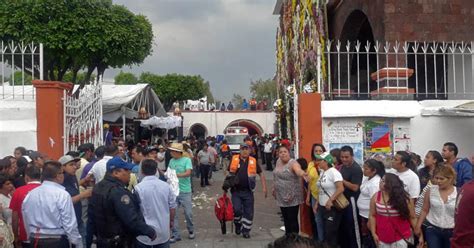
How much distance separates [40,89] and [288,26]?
17.2 metres

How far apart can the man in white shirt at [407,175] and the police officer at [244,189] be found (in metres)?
3.13

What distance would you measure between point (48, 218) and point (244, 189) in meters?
4.84

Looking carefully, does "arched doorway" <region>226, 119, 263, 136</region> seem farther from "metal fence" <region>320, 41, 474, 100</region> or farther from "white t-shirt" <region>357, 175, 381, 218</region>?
"white t-shirt" <region>357, 175, 381, 218</region>

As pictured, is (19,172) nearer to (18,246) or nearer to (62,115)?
(18,246)

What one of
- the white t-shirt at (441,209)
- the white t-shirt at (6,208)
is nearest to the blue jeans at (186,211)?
the white t-shirt at (6,208)

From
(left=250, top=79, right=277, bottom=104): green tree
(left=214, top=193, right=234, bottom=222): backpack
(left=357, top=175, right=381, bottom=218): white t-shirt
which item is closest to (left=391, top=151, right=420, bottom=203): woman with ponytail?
(left=357, top=175, right=381, bottom=218): white t-shirt

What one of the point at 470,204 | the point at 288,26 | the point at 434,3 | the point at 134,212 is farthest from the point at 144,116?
the point at 470,204

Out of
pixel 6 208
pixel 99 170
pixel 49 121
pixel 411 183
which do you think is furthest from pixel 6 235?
pixel 49 121

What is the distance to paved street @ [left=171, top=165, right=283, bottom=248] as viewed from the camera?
9617 mm

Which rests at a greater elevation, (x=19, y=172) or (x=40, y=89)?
(x=40, y=89)

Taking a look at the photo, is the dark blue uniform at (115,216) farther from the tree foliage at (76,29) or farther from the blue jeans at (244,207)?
the tree foliage at (76,29)

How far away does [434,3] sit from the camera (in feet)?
46.4

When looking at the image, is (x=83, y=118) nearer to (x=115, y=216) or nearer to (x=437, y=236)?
(x=115, y=216)

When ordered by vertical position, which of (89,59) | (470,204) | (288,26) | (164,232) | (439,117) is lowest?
(164,232)
